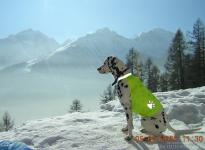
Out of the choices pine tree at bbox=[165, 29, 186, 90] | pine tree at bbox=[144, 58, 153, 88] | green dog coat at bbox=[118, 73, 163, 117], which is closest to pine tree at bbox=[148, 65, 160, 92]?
pine tree at bbox=[144, 58, 153, 88]

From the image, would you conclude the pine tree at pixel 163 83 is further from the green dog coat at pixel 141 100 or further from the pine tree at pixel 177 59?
the green dog coat at pixel 141 100

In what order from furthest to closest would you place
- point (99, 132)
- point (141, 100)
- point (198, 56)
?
1. point (198, 56)
2. point (99, 132)
3. point (141, 100)

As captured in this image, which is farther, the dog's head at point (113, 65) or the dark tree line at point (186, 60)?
the dark tree line at point (186, 60)

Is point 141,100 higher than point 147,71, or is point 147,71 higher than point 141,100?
point 147,71

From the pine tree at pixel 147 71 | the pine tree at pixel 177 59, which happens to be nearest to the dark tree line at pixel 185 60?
the pine tree at pixel 177 59

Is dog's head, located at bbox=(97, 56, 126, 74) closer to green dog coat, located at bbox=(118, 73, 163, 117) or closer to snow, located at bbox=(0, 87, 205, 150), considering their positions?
green dog coat, located at bbox=(118, 73, 163, 117)
